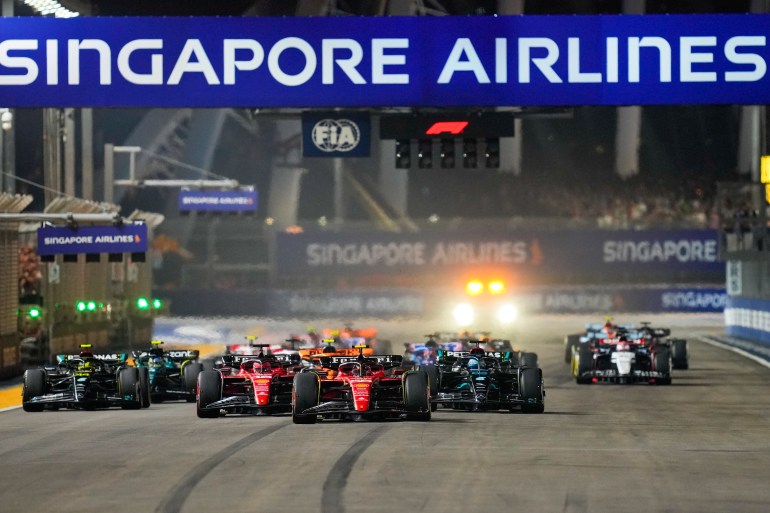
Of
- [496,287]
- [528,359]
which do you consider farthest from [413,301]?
[528,359]

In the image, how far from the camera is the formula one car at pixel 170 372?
26906 millimetres

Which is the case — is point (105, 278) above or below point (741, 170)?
below

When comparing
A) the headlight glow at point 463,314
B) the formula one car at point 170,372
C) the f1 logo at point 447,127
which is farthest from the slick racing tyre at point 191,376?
the headlight glow at point 463,314

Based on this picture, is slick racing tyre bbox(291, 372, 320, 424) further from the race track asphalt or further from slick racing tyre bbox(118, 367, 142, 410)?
slick racing tyre bbox(118, 367, 142, 410)

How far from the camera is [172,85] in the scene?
25797 millimetres

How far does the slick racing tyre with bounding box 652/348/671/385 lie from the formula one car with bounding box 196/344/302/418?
10485mm

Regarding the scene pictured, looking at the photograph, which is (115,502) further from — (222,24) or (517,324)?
(517,324)

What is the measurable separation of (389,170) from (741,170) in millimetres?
14780

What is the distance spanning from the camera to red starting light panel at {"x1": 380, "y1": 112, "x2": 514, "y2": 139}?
27625 mm

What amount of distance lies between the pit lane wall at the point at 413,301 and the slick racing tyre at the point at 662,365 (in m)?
28.8

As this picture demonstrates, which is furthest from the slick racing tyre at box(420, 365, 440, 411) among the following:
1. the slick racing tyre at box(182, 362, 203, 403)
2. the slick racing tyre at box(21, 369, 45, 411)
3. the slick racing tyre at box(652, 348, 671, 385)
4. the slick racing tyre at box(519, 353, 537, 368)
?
the slick racing tyre at box(652, 348, 671, 385)

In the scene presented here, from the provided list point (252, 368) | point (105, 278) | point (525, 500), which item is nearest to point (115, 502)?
point (525, 500)

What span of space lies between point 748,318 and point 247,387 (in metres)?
33.6

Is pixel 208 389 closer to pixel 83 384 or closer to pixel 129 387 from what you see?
pixel 129 387
